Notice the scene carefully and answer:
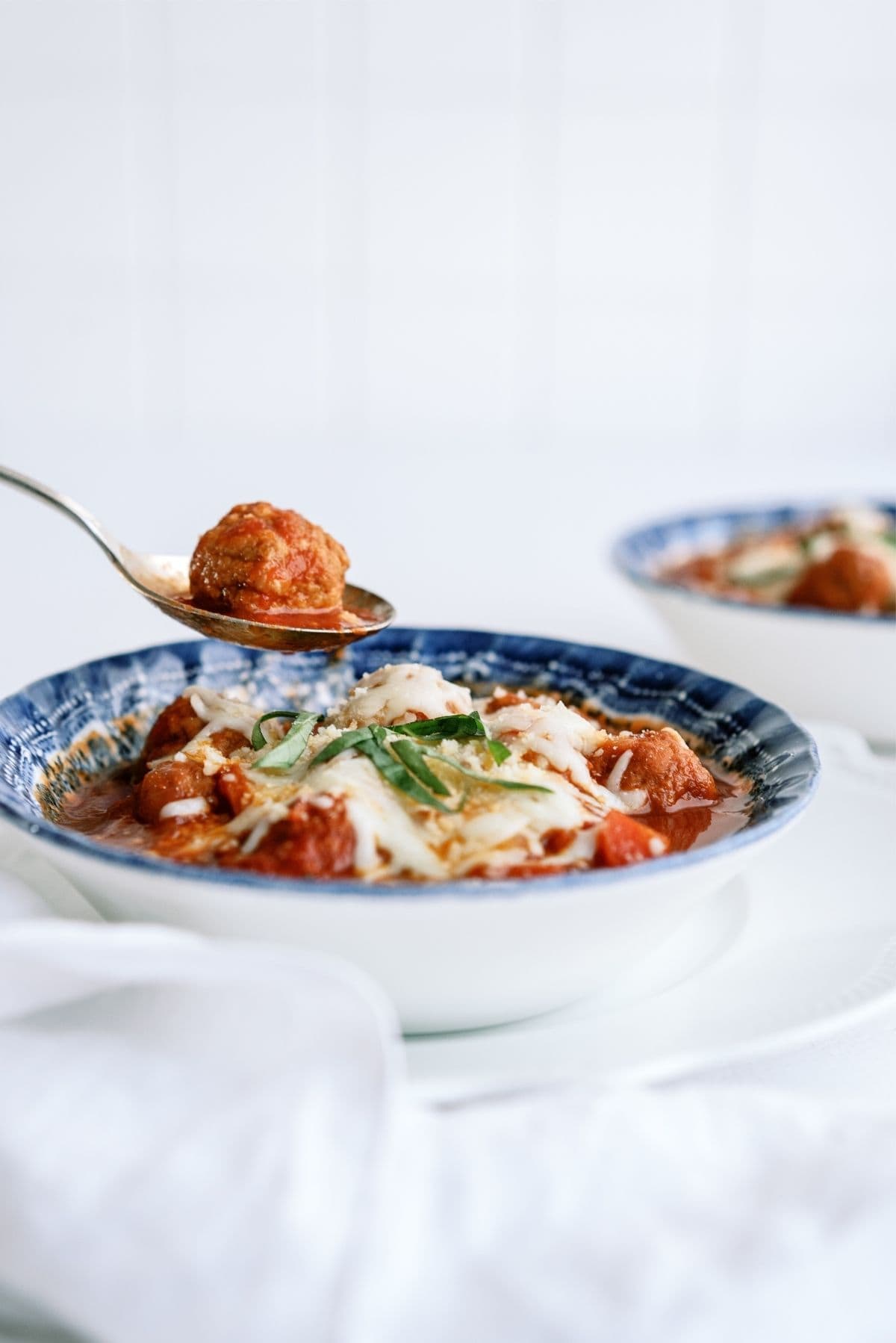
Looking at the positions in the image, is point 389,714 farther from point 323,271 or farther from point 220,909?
A: point 323,271

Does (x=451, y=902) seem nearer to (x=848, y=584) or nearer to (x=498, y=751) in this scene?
(x=498, y=751)

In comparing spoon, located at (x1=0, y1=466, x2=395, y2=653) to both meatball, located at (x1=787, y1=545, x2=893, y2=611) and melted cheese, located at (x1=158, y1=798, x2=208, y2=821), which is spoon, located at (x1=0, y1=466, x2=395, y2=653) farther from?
meatball, located at (x1=787, y1=545, x2=893, y2=611)

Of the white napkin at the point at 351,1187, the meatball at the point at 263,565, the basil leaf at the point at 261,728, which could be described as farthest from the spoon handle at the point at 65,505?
the white napkin at the point at 351,1187

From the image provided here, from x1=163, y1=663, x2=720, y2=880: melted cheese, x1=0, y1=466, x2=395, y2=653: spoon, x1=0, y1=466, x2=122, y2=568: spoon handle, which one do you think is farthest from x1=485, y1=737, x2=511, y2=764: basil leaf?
x1=0, y1=466, x2=122, y2=568: spoon handle

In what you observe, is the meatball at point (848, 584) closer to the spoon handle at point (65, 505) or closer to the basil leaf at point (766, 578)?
the basil leaf at point (766, 578)

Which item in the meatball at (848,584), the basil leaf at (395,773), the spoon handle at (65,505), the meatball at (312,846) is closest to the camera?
the meatball at (312,846)

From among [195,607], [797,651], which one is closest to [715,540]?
[797,651]
